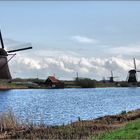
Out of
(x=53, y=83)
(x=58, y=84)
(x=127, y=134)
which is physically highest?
(x=53, y=83)

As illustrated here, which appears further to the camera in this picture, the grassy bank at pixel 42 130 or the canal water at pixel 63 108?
the canal water at pixel 63 108

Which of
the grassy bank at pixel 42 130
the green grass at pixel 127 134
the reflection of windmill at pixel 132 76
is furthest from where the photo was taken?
the reflection of windmill at pixel 132 76

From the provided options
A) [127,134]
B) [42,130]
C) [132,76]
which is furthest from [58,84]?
[127,134]

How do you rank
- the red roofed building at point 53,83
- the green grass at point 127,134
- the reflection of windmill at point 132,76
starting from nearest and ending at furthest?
the green grass at point 127,134 → the red roofed building at point 53,83 → the reflection of windmill at point 132,76

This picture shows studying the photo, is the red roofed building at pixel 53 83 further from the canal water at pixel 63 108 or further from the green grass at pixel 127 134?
the green grass at pixel 127 134

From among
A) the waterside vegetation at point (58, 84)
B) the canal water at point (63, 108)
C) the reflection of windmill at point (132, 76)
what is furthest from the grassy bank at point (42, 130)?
the reflection of windmill at point (132, 76)

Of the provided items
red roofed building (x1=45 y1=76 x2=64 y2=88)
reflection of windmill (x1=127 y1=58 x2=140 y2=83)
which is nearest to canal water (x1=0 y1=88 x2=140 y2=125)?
red roofed building (x1=45 y1=76 x2=64 y2=88)


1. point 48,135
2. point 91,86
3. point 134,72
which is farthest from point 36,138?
point 134,72

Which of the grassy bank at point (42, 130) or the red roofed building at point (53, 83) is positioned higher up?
the red roofed building at point (53, 83)

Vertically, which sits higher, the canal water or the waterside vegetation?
the waterside vegetation

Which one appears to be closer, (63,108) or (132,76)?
(63,108)

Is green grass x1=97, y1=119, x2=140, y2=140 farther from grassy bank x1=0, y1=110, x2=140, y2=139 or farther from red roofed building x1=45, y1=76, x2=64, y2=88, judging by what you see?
red roofed building x1=45, y1=76, x2=64, y2=88

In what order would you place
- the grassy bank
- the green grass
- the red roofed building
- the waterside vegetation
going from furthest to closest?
1. the red roofed building
2. the waterside vegetation
3. the grassy bank
4. the green grass

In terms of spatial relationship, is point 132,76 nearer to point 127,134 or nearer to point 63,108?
point 63,108
